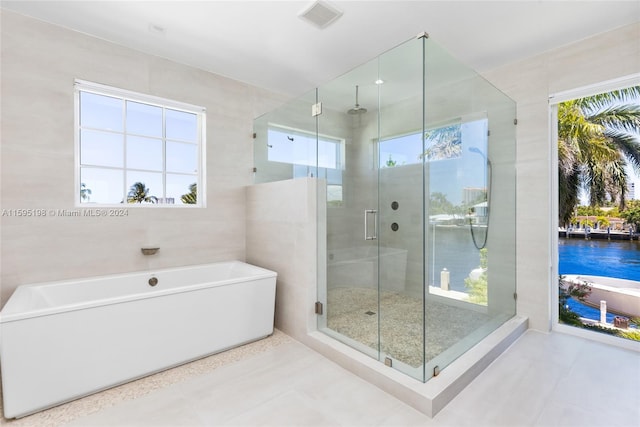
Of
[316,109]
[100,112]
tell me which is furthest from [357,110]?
[100,112]

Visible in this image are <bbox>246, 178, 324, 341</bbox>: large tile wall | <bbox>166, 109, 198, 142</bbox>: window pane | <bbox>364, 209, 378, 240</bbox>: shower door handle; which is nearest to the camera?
<bbox>364, 209, 378, 240</bbox>: shower door handle

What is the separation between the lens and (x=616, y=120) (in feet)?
8.45

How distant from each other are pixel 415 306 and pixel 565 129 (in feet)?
7.42

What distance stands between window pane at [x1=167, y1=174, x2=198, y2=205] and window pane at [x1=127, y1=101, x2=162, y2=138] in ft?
1.52

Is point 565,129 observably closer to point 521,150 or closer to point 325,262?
point 521,150

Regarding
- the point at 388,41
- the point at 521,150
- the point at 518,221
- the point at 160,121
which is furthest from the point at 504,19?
the point at 160,121

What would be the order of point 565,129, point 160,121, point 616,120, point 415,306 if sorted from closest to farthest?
point 415,306 → point 616,120 → point 565,129 → point 160,121

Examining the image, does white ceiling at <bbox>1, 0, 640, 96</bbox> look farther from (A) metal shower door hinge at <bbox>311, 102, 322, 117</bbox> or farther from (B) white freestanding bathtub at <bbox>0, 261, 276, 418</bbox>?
(B) white freestanding bathtub at <bbox>0, 261, 276, 418</bbox>

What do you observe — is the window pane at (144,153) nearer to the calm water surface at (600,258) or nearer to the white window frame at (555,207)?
the white window frame at (555,207)

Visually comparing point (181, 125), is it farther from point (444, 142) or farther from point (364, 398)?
point (364, 398)

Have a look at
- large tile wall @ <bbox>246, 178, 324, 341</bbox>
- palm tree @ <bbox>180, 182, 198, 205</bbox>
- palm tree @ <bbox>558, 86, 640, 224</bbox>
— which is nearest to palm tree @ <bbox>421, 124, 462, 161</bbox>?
large tile wall @ <bbox>246, 178, 324, 341</bbox>

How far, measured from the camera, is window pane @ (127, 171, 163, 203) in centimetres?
288

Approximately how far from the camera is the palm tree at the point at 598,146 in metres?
2.51

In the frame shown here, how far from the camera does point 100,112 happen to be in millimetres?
2715
